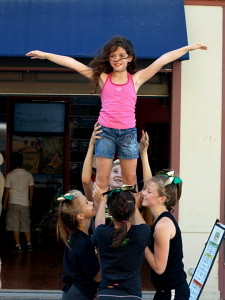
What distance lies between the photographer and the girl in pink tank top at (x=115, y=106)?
4539mm

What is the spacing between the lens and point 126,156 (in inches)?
181

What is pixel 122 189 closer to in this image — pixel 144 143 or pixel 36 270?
pixel 144 143

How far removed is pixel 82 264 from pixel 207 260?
202cm

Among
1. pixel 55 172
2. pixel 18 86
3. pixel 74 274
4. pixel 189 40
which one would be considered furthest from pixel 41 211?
pixel 74 274

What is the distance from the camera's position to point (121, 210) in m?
4.25

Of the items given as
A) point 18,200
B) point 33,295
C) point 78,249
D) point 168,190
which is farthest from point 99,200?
point 18,200

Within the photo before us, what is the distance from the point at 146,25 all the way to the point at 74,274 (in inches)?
147

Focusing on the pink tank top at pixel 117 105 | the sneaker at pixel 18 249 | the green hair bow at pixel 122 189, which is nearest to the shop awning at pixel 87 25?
the pink tank top at pixel 117 105

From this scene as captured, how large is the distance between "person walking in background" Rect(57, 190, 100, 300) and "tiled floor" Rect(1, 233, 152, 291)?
372cm

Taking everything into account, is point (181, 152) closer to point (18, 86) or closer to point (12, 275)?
point (18, 86)

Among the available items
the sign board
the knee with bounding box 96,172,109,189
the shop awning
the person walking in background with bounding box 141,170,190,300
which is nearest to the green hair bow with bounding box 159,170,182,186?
the person walking in background with bounding box 141,170,190,300

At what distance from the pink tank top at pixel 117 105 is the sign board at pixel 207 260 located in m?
2.02

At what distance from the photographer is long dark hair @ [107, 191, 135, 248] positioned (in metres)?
4.23

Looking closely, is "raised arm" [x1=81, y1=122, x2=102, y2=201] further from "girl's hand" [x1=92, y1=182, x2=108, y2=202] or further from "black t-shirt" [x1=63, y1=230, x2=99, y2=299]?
"black t-shirt" [x1=63, y1=230, x2=99, y2=299]
